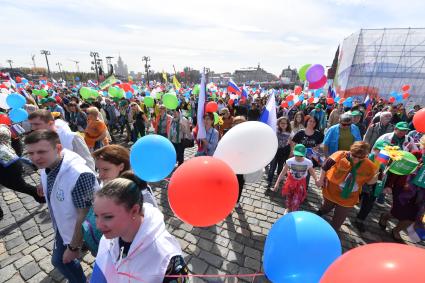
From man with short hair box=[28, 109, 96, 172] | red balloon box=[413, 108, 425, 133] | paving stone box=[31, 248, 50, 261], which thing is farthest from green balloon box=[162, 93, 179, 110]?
red balloon box=[413, 108, 425, 133]

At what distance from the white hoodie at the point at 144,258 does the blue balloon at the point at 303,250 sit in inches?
31.7

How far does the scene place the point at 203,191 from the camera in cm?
195

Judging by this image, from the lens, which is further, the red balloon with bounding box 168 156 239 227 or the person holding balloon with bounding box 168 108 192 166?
the person holding balloon with bounding box 168 108 192 166

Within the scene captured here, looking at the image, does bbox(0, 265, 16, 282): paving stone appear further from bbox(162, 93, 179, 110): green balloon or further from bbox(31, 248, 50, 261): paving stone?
bbox(162, 93, 179, 110): green balloon

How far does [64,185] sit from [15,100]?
267 inches

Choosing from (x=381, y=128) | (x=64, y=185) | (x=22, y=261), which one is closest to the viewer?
(x=64, y=185)

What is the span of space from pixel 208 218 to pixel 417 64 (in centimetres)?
2747

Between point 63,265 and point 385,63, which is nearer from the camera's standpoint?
point 63,265

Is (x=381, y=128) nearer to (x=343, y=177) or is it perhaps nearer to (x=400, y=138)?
(x=400, y=138)

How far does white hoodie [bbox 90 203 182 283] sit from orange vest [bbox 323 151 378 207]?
9.14 feet

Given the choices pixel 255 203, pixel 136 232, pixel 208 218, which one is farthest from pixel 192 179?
pixel 255 203

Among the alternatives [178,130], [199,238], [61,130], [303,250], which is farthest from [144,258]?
[178,130]

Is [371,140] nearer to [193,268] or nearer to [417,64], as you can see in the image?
[193,268]

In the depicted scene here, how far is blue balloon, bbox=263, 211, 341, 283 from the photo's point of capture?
1.55 m
